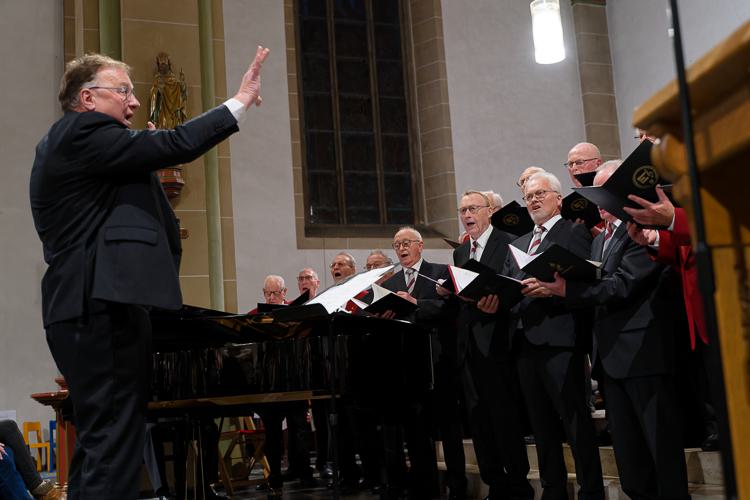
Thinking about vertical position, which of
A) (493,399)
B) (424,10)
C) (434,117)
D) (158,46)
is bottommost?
(493,399)

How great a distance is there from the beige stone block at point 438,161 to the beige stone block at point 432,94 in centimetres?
60

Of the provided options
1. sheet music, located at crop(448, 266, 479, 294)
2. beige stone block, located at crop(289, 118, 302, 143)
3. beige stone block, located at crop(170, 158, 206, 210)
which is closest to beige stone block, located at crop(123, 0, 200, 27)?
beige stone block, located at crop(170, 158, 206, 210)

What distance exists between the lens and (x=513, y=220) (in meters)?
5.00

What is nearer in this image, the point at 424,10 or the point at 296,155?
the point at 296,155

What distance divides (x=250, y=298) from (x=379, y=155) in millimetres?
2655

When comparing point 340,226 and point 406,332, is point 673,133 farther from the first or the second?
point 340,226

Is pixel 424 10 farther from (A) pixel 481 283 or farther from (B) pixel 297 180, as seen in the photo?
(A) pixel 481 283

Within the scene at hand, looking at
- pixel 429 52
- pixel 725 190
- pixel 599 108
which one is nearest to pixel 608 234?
pixel 725 190

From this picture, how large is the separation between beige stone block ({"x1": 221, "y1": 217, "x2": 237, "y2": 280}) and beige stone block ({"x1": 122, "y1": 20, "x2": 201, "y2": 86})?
161 cm

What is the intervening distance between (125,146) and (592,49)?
31.8 feet

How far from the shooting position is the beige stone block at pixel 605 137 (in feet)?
37.1

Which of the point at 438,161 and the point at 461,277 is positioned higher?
the point at 438,161

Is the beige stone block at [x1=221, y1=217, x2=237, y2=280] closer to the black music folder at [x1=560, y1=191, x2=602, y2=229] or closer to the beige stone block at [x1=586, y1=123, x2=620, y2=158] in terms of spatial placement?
the beige stone block at [x1=586, y1=123, x2=620, y2=158]

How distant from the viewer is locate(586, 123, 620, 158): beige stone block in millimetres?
11297
